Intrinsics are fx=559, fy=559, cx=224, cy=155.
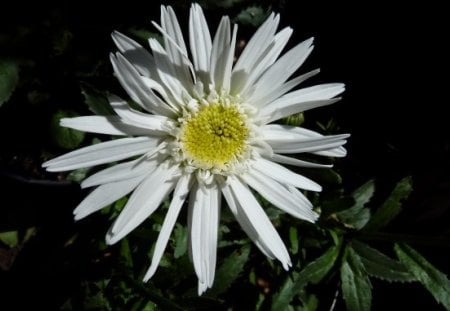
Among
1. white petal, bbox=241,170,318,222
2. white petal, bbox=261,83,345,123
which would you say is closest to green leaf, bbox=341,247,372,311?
white petal, bbox=241,170,318,222

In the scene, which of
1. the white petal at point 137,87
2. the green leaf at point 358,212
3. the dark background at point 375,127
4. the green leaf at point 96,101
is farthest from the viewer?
the dark background at point 375,127

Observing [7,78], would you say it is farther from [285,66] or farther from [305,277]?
[305,277]

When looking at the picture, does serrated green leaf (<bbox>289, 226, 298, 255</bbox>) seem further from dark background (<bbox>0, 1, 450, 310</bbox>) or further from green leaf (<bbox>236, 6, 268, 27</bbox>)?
green leaf (<bbox>236, 6, 268, 27</bbox>)

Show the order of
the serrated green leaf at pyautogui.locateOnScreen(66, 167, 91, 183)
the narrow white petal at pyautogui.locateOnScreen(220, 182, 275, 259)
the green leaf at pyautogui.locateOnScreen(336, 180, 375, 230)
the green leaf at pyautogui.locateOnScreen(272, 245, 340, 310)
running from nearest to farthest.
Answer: the narrow white petal at pyautogui.locateOnScreen(220, 182, 275, 259) < the serrated green leaf at pyautogui.locateOnScreen(66, 167, 91, 183) < the green leaf at pyautogui.locateOnScreen(272, 245, 340, 310) < the green leaf at pyautogui.locateOnScreen(336, 180, 375, 230)

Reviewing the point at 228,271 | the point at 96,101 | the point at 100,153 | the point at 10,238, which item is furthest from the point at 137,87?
the point at 10,238

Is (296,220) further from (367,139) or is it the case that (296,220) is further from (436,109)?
(436,109)

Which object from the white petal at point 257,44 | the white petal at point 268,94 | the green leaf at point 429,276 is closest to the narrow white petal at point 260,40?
the white petal at point 257,44

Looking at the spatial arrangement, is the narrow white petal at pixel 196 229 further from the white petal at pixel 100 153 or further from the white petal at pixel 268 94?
the white petal at pixel 268 94
